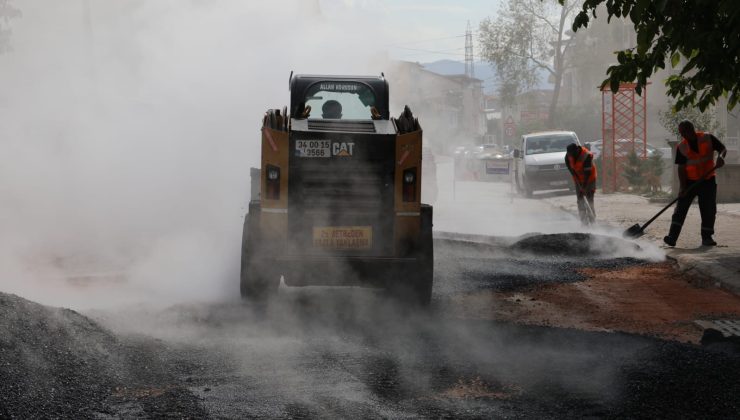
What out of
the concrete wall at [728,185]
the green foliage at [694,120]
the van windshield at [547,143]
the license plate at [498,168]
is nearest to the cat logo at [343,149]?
the concrete wall at [728,185]

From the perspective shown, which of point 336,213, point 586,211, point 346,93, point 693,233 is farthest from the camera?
point 586,211

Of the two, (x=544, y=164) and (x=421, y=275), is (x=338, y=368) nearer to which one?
(x=421, y=275)

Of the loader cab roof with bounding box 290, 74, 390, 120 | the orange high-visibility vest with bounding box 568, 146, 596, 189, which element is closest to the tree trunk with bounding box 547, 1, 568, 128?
the orange high-visibility vest with bounding box 568, 146, 596, 189

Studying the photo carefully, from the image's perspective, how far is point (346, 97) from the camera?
10.8 metres

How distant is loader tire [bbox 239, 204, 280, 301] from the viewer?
8.95 metres

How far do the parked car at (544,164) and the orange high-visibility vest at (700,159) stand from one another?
55.7ft

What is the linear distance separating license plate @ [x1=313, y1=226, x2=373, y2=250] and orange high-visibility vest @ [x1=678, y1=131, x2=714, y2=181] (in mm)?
6904

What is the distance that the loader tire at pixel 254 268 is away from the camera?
895 cm

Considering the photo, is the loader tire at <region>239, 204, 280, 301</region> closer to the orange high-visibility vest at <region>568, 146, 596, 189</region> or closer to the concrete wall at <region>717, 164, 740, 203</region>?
the orange high-visibility vest at <region>568, 146, 596, 189</region>

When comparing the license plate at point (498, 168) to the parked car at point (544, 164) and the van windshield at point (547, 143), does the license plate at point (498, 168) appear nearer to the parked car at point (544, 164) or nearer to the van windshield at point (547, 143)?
the parked car at point (544, 164)

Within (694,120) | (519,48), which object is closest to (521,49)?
(519,48)

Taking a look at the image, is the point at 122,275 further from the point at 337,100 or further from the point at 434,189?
the point at 434,189

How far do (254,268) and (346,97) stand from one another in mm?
2599

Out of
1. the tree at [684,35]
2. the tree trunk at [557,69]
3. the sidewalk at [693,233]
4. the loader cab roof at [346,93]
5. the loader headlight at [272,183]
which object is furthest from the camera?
the tree trunk at [557,69]
